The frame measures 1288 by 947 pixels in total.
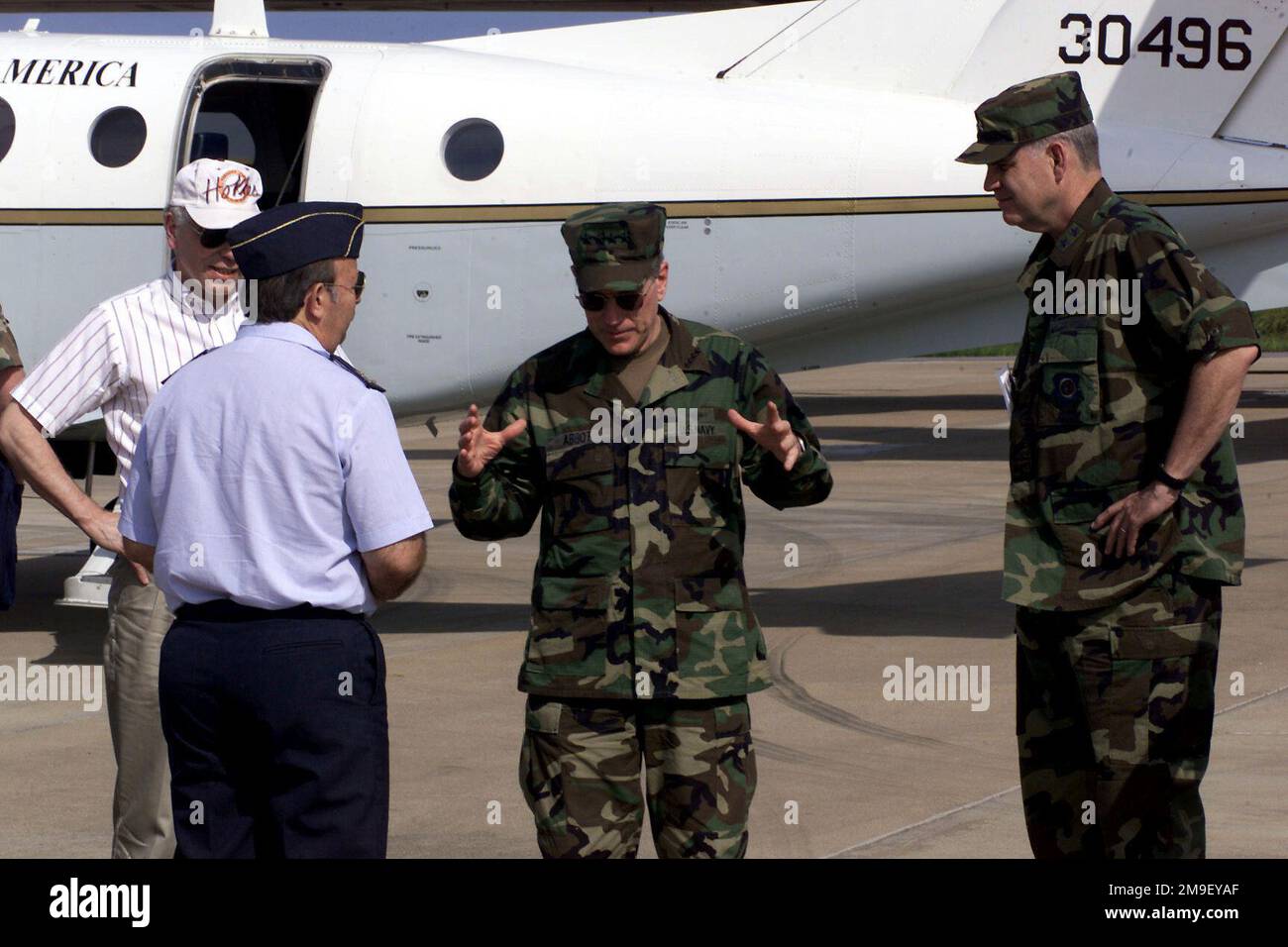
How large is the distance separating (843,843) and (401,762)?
197 centimetres

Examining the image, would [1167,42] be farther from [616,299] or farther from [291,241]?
[291,241]

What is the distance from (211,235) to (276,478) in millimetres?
1610

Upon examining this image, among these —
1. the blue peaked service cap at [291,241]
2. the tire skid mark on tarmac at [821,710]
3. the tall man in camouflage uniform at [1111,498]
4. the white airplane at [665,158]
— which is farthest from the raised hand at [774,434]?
the white airplane at [665,158]

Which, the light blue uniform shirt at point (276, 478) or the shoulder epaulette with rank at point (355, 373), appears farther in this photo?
the shoulder epaulette with rank at point (355, 373)

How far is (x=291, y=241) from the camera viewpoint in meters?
3.90

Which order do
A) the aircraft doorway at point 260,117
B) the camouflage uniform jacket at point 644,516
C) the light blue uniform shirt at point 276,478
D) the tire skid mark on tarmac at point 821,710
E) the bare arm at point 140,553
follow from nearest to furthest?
the light blue uniform shirt at point 276,478 → the bare arm at point 140,553 → the camouflage uniform jacket at point 644,516 → the tire skid mark on tarmac at point 821,710 → the aircraft doorway at point 260,117

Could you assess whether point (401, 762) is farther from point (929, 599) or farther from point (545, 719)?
point (929, 599)

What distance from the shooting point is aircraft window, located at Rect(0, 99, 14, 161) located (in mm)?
9906

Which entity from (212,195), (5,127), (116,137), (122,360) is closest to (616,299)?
(212,195)

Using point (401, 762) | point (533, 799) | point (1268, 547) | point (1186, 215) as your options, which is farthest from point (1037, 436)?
point (1268, 547)

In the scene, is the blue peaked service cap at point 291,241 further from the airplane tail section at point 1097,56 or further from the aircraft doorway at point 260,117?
the airplane tail section at point 1097,56

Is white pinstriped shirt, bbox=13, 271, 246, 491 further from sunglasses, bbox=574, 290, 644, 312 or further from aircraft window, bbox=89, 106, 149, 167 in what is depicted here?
aircraft window, bbox=89, 106, 149, 167

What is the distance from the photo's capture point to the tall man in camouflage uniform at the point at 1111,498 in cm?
450

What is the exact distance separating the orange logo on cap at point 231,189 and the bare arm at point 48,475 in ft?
2.71
